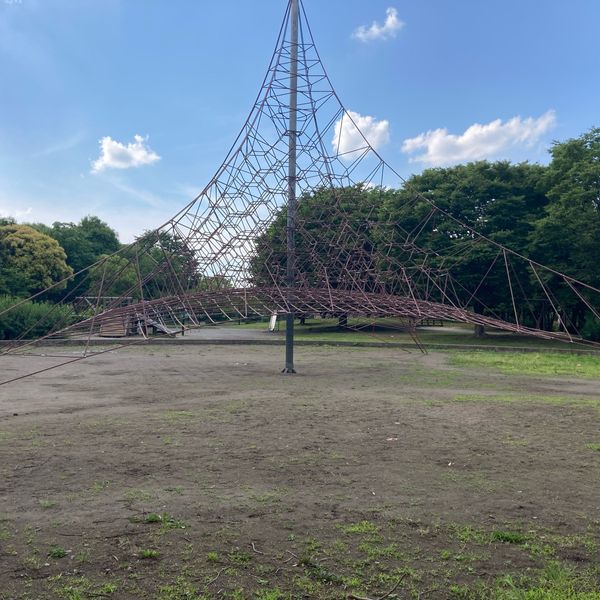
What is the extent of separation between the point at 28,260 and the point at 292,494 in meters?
32.9

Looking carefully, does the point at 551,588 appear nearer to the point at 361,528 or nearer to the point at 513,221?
the point at 361,528

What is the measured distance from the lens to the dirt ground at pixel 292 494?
3693 mm

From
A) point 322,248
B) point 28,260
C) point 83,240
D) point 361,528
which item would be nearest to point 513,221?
point 322,248

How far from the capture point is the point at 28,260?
33906mm

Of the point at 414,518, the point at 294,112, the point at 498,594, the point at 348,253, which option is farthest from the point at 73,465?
the point at 294,112

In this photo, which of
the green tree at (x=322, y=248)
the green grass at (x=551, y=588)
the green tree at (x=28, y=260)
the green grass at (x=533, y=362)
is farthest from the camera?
the green tree at (x=28, y=260)

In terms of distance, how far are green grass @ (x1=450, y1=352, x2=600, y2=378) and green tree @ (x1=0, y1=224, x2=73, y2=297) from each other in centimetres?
2366

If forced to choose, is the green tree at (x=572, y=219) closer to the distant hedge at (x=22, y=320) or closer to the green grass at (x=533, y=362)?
the green grass at (x=533, y=362)

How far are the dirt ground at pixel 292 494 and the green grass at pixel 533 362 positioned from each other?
4.94 meters

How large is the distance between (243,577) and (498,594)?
1537mm

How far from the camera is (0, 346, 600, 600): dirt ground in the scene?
369 centimetres

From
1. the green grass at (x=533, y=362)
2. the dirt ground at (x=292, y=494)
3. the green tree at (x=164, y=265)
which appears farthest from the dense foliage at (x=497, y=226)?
the dirt ground at (x=292, y=494)

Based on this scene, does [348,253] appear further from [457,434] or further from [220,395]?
[457,434]

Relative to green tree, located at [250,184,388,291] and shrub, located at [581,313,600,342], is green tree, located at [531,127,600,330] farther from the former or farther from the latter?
green tree, located at [250,184,388,291]
